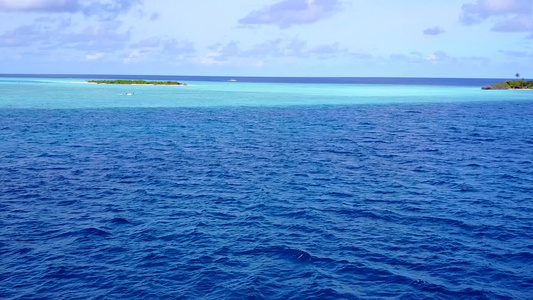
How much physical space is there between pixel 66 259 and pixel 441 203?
25364mm

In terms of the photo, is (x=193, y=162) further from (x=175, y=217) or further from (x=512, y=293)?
(x=512, y=293)

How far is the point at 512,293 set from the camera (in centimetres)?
2198

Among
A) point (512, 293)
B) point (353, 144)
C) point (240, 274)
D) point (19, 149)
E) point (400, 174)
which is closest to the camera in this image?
point (512, 293)

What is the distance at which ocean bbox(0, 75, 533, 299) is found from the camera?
74.6ft

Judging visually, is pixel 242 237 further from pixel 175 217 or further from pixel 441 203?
pixel 441 203

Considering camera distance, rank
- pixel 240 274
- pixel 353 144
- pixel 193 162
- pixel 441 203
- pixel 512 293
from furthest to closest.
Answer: pixel 353 144, pixel 193 162, pixel 441 203, pixel 240 274, pixel 512 293

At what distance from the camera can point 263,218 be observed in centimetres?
3162

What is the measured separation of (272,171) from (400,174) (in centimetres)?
1178

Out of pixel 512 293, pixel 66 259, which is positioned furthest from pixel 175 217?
pixel 512 293

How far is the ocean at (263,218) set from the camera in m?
22.8

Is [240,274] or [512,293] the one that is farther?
[240,274]

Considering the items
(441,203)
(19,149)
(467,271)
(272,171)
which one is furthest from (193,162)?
(467,271)

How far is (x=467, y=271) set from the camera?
24.0 m

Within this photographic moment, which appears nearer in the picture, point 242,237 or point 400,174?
point 242,237
